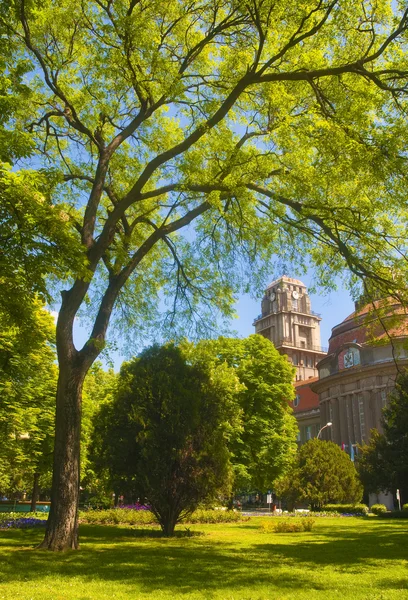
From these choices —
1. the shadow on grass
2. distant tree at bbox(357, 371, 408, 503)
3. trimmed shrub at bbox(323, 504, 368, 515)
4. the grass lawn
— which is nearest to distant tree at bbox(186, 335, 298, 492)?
distant tree at bbox(357, 371, 408, 503)

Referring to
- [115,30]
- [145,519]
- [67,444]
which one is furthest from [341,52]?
[145,519]

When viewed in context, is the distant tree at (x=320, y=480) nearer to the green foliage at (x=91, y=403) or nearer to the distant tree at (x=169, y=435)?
the green foliage at (x=91, y=403)

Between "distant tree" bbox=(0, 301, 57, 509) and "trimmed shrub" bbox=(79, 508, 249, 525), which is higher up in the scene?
"distant tree" bbox=(0, 301, 57, 509)

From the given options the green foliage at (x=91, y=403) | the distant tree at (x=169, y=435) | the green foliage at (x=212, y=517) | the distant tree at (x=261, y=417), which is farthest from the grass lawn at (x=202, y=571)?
the distant tree at (x=261, y=417)

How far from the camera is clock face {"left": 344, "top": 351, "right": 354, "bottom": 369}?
67.4 m

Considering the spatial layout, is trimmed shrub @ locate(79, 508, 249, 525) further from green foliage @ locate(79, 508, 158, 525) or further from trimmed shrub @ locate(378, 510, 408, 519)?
trimmed shrub @ locate(378, 510, 408, 519)

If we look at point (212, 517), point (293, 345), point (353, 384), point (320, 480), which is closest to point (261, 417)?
point (320, 480)

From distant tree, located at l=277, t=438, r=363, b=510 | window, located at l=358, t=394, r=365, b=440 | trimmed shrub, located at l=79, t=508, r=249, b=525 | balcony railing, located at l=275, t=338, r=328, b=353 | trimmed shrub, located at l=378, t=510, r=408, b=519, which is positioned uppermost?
balcony railing, located at l=275, t=338, r=328, b=353

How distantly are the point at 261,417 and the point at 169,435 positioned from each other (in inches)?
734

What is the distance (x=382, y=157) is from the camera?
12.2 meters

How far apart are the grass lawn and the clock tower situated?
343 ft

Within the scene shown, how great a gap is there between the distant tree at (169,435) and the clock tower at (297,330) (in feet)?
329

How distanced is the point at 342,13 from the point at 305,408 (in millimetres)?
86790

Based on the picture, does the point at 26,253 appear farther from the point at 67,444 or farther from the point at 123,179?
the point at 123,179
